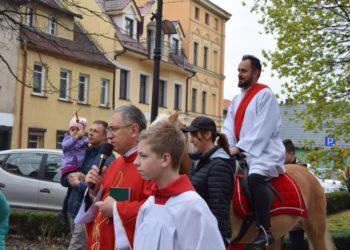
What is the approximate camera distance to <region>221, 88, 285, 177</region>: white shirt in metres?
6.14

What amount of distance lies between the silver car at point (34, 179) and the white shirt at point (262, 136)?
6853mm

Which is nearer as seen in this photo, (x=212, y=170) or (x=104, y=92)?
(x=212, y=170)

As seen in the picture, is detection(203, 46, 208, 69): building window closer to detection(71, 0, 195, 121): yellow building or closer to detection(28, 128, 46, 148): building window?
detection(71, 0, 195, 121): yellow building

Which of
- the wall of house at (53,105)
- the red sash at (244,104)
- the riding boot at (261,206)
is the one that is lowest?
the riding boot at (261,206)

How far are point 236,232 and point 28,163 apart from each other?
817 centimetres

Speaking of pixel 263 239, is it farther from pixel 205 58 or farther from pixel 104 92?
pixel 205 58

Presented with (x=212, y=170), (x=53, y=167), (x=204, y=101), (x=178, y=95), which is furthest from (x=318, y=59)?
(x=204, y=101)

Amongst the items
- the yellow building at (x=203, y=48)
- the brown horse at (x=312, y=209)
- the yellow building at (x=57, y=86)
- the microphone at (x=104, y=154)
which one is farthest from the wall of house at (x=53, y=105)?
the microphone at (x=104, y=154)

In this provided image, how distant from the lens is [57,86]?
1128 inches

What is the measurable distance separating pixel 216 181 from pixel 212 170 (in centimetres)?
11

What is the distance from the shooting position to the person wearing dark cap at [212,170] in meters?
4.72

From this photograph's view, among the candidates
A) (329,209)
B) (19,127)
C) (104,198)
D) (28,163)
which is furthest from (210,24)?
(104,198)

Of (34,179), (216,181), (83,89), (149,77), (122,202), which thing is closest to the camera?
(122,202)

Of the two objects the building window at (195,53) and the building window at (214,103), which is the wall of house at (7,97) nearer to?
the building window at (195,53)
